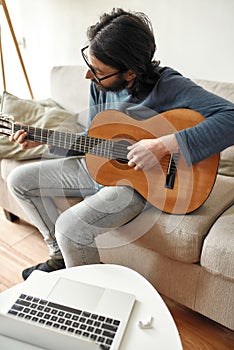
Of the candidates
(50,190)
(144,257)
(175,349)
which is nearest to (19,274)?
(50,190)

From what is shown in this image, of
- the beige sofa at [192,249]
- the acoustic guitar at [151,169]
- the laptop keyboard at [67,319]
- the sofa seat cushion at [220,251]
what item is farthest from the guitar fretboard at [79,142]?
the laptop keyboard at [67,319]

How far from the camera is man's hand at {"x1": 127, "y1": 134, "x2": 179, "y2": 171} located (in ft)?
4.07

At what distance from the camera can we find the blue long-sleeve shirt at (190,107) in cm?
120

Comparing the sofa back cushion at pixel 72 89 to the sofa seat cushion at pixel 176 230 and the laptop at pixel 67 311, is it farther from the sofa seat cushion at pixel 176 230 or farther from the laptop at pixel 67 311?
the laptop at pixel 67 311

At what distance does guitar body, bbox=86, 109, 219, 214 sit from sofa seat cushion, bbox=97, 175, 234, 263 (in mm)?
39

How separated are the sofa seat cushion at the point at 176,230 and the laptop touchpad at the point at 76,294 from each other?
12.9 inches

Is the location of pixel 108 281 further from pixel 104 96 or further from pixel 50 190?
pixel 104 96

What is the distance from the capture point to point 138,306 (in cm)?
97

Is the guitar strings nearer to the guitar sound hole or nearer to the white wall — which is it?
the guitar sound hole

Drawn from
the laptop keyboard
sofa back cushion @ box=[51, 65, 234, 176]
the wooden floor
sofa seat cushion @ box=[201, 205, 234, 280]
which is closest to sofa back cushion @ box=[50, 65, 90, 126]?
sofa back cushion @ box=[51, 65, 234, 176]

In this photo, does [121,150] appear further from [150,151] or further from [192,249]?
[192,249]

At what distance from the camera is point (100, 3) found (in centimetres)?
219

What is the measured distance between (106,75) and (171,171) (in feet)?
1.35

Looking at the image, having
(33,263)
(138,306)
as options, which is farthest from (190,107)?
(33,263)
